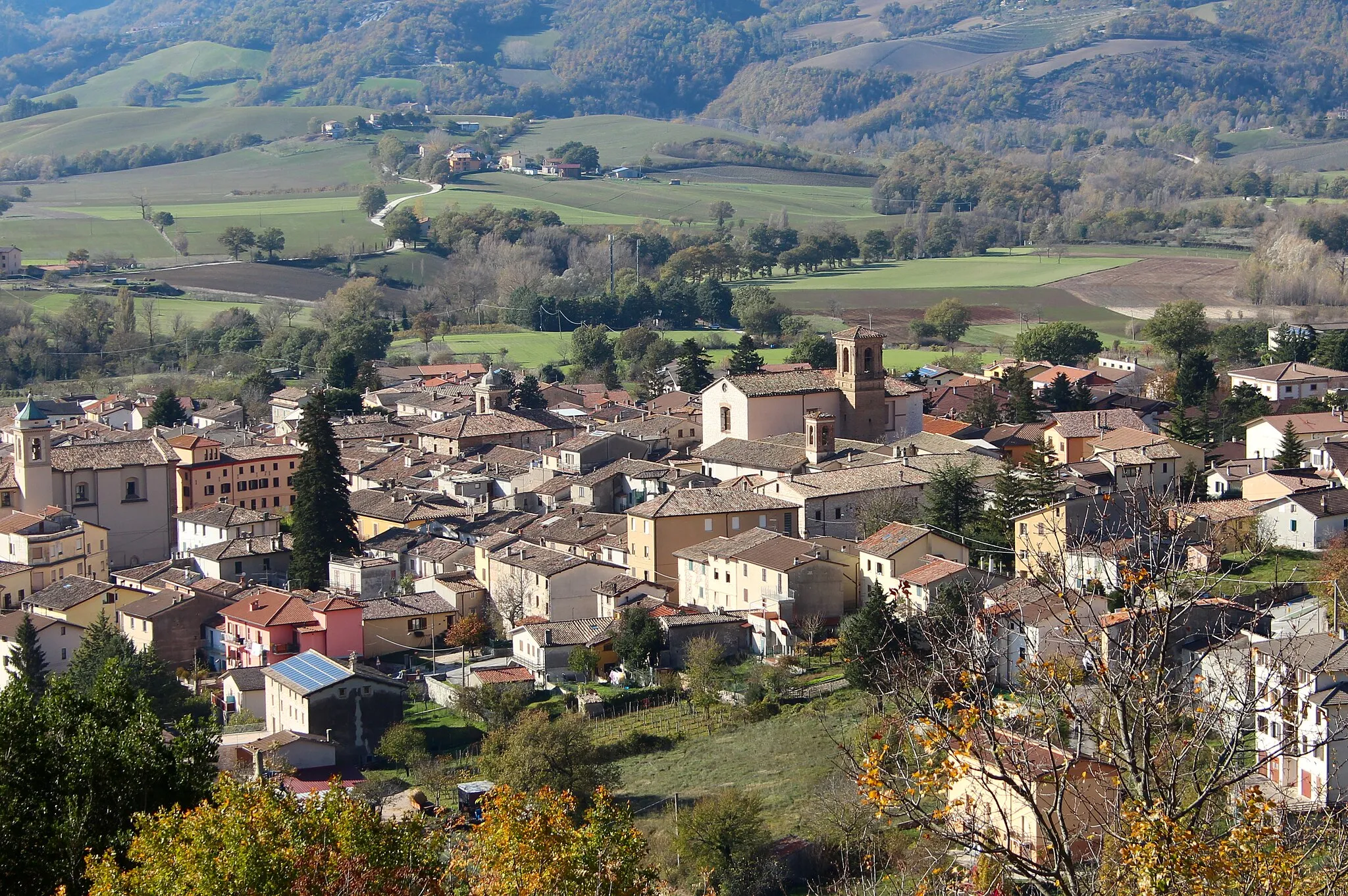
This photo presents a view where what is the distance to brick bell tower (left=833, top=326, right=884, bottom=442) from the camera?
35.7m

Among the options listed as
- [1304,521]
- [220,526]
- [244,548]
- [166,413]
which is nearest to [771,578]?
[1304,521]

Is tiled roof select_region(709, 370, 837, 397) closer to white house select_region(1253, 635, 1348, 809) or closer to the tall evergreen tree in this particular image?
the tall evergreen tree

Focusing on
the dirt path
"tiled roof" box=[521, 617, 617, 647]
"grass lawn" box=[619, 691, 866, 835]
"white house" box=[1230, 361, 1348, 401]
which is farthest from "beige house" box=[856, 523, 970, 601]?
the dirt path

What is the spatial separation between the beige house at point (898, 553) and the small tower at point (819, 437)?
231 inches

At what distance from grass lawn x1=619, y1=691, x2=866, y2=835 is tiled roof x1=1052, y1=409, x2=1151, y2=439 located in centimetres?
1444

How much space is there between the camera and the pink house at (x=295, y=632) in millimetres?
26672

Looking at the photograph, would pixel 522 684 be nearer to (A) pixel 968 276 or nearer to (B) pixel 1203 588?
(B) pixel 1203 588

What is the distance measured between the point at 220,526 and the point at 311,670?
30.8 ft

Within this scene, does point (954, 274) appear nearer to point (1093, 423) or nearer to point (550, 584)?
point (1093, 423)

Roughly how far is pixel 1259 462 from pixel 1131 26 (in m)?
148

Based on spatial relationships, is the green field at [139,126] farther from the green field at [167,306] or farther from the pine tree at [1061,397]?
the pine tree at [1061,397]

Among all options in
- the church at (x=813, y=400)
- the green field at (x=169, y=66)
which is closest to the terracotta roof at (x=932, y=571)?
the church at (x=813, y=400)

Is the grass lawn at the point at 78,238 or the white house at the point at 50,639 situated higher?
the grass lawn at the point at 78,238

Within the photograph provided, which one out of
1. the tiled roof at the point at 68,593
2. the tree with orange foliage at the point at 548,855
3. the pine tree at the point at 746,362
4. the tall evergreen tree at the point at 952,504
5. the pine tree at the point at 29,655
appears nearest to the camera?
the tree with orange foliage at the point at 548,855
